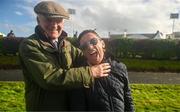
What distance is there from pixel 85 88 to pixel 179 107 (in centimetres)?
651

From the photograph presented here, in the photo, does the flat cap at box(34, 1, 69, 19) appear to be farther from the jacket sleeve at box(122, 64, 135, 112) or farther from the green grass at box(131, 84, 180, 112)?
the green grass at box(131, 84, 180, 112)

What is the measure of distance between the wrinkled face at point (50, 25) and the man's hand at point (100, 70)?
39 centimetres

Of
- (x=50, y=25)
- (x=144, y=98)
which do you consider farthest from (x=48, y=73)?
(x=144, y=98)

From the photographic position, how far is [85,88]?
3.16 metres

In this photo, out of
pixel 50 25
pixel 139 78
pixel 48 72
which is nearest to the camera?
pixel 48 72

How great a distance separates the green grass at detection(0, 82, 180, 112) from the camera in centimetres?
891

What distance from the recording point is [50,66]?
9.57 ft

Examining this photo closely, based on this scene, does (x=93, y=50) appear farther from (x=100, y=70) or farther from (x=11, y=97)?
(x=11, y=97)

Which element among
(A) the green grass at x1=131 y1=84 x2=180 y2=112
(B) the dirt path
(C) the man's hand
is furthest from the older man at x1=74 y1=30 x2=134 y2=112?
(B) the dirt path

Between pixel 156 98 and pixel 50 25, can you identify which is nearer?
pixel 50 25

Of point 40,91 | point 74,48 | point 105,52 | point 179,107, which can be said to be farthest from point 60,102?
point 179,107

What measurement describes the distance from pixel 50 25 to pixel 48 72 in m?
0.38

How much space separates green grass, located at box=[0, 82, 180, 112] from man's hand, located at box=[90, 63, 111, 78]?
18.4ft

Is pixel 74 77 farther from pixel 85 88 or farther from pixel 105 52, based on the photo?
pixel 105 52
